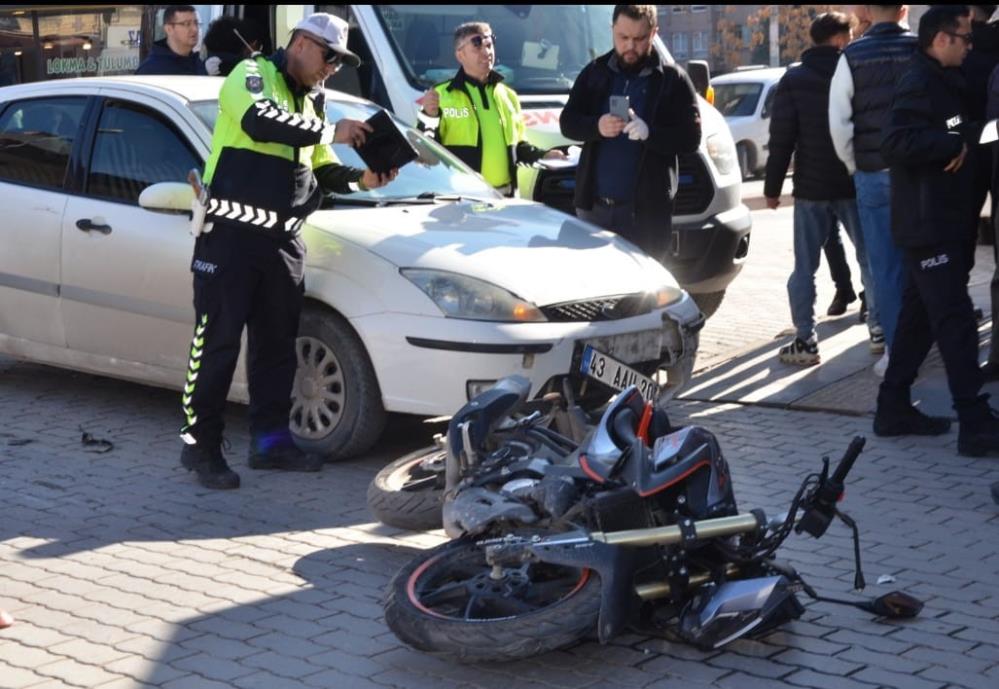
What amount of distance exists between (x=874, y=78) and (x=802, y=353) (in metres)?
1.69

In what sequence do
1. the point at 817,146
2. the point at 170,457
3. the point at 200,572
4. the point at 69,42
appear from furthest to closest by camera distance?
the point at 69,42 < the point at 817,146 < the point at 170,457 < the point at 200,572

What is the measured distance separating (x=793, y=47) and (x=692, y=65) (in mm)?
41282

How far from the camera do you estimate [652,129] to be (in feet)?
25.9

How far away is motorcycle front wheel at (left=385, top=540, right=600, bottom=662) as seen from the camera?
174 inches

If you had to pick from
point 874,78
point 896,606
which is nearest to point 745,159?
point 874,78

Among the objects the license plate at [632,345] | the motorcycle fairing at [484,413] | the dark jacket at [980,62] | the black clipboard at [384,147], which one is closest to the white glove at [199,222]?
the black clipboard at [384,147]

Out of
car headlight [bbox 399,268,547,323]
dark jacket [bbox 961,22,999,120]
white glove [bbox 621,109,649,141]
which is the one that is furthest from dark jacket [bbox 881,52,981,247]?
car headlight [bbox 399,268,547,323]

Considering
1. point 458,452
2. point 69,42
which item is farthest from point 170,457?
point 69,42

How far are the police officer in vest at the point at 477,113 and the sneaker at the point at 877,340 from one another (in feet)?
7.07

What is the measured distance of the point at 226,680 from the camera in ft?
15.2

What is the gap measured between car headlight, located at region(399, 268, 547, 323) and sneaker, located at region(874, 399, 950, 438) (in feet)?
5.71

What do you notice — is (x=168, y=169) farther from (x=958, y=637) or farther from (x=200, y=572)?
(x=958, y=637)

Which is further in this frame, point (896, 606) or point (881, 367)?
point (881, 367)

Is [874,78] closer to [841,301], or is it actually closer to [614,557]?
[841,301]
